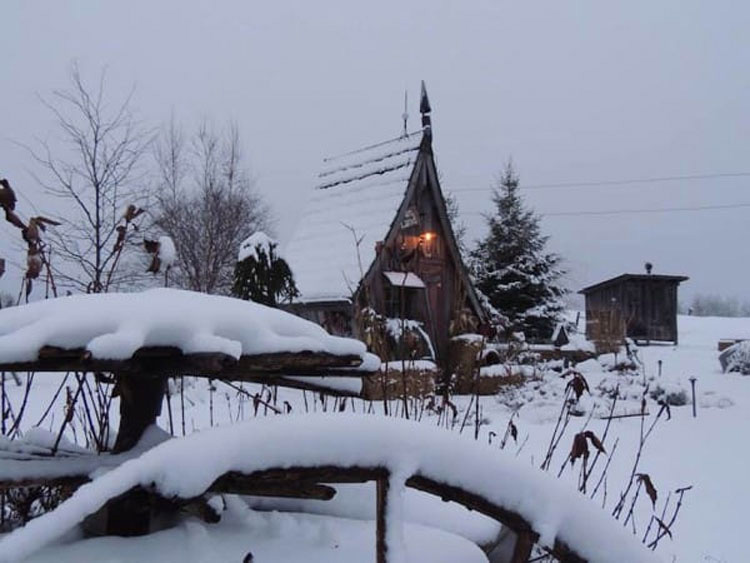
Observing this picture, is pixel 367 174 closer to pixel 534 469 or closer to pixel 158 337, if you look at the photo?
pixel 158 337

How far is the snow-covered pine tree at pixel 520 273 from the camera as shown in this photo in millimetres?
20781

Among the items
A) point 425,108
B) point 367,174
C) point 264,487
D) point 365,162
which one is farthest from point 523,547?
point 365,162

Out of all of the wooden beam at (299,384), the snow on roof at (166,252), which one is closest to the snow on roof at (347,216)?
the snow on roof at (166,252)

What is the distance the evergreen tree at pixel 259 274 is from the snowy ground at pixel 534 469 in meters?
1.39

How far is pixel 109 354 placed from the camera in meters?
1.07

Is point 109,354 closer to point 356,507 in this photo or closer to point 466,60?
point 356,507

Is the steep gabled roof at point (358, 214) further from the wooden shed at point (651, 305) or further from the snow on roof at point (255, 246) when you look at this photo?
the wooden shed at point (651, 305)

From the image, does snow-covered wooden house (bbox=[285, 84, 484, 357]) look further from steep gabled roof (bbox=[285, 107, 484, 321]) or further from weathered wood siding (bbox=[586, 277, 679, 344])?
weathered wood siding (bbox=[586, 277, 679, 344])

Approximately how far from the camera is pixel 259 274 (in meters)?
8.64

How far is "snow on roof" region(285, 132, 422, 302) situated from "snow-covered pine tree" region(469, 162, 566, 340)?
8.47 meters

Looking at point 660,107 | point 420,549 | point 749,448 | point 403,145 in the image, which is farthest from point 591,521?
point 660,107

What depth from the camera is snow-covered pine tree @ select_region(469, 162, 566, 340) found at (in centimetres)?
2078

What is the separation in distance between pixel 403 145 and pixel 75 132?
6.03 meters

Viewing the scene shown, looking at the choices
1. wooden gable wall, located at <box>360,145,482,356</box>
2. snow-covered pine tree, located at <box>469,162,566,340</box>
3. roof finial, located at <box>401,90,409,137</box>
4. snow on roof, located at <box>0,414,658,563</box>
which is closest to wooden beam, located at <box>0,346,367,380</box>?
snow on roof, located at <box>0,414,658,563</box>
